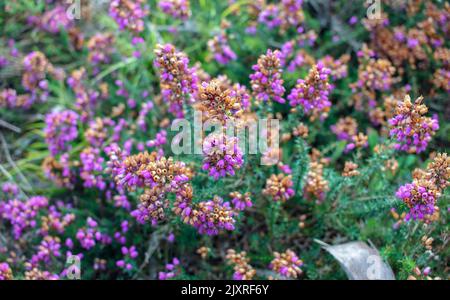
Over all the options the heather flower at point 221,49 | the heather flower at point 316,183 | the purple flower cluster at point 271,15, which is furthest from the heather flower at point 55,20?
the heather flower at point 316,183

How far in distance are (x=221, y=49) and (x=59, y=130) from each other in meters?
1.54

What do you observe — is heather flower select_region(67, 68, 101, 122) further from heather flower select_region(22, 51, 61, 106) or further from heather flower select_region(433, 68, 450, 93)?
heather flower select_region(433, 68, 450, 93)

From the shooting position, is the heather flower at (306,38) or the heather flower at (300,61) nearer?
the heather flower at (300,61)

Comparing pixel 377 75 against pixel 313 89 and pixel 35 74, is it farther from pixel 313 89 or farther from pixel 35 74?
pixel 35 74

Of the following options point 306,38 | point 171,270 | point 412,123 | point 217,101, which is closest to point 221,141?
point 217,101

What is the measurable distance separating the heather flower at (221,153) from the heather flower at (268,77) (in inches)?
23.0

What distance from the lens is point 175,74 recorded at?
3135mm

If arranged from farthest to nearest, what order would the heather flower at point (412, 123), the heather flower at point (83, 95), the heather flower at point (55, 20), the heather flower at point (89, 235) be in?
the heather flower at point (55, 20) → the heather flower at point (83, 95) → the heather flower at point (89, 235) → the heather flower at point (412, 123)

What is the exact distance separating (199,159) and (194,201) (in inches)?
15.5

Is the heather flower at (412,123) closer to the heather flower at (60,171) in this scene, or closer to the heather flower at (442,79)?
the heather flower at (442,79)

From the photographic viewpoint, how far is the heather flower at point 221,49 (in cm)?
429
